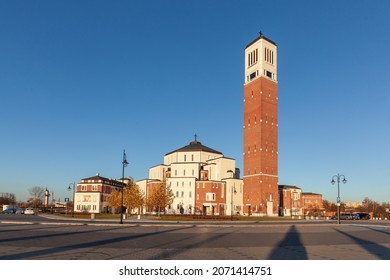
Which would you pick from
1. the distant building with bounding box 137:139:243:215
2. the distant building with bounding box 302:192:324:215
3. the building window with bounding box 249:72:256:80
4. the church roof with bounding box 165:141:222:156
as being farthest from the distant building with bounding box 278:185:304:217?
the distant building with bounding box 302:192:324:215

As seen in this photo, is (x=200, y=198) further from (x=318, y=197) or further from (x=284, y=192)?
(x=318, y=197)

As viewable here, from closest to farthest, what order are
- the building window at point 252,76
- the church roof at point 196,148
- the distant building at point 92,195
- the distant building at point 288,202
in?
the building window at point 252,76 → the distant building at point 288,202 → the church roof at point 196,148 → the distant building at point 92,195

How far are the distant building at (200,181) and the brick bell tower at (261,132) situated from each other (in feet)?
16.3

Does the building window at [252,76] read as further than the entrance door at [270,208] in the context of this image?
Yes

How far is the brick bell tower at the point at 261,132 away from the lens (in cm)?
7994

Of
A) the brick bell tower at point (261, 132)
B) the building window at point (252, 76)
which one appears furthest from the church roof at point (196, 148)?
the building window at point (252, 76)

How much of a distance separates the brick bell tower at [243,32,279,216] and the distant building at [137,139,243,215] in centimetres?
498

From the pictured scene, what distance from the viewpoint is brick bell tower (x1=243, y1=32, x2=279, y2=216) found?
79.9 metres

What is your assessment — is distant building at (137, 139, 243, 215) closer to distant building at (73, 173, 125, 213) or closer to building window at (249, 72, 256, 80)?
distant building at (73, 173, 125, 213)

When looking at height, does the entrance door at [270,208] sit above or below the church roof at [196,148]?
below

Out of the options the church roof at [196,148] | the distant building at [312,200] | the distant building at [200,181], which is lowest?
the distant building at [312,200]

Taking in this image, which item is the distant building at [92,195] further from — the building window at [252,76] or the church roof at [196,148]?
the building window at [252,76]
